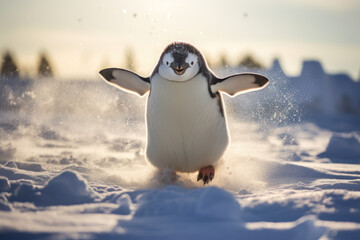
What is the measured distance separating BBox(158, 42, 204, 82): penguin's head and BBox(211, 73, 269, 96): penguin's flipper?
0.30 meters

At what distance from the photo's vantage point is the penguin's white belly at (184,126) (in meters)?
3.94

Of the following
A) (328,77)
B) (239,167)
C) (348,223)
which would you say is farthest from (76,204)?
(328,77)

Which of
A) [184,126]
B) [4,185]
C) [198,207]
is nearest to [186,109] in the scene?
[184,126]

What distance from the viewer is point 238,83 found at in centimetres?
422

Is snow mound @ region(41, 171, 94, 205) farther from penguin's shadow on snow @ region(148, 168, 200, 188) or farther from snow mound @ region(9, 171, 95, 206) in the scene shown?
penguin's shadow on snow @ region(148, 168, 200, 188)

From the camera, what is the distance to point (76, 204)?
317 cm

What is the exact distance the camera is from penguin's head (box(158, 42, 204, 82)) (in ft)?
12.5

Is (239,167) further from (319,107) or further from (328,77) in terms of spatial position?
(328,77)

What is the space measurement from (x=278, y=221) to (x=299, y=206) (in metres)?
0.38

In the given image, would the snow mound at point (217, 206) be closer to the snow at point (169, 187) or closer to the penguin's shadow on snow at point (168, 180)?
the snow at point (169, 187)

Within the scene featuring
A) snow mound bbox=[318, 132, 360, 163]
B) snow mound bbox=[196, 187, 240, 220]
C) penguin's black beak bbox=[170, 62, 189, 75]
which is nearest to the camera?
snow mound bbox=[196, 187, 240, 220]

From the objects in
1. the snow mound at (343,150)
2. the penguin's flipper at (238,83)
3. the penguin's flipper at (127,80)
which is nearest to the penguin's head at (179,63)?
the penguin's flipper at (238,83)

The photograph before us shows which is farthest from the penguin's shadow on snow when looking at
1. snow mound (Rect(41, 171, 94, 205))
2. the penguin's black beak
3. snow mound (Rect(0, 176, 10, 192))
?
snow mound (Rect(0, 176, 10, 192))

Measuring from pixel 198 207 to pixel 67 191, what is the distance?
45.4 inches
